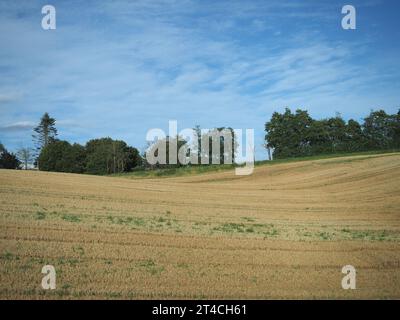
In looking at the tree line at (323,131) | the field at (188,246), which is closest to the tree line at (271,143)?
the tree line at (323,131)

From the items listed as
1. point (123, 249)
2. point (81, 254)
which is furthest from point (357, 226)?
point (81, 254)

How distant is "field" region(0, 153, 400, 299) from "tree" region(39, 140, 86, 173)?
236 feet

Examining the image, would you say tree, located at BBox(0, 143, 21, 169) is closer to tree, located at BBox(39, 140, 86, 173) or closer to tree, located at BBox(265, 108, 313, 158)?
tree, located at BBox(39, 140, 86, 173)

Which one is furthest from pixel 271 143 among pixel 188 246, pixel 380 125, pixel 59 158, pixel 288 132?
pixel 188 246

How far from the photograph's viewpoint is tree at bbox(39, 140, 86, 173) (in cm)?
10156

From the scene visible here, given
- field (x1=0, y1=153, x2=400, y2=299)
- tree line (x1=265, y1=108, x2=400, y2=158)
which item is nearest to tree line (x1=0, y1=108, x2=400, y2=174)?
tree line (x1=265, y1=108, x2=400, y2=158)

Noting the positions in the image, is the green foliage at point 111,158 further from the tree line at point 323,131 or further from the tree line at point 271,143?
the tree line at point 323,131

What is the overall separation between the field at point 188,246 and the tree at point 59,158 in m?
71.8

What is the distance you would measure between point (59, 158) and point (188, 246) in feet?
304

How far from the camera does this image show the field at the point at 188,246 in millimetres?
11164

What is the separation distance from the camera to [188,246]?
16000 millimetres

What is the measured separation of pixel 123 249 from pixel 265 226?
28.6 ft

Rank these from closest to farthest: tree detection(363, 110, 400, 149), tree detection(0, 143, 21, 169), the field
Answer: the field < tree detection(0, 143, 21, 169) < tree detection(363, 110, 400, 149)
